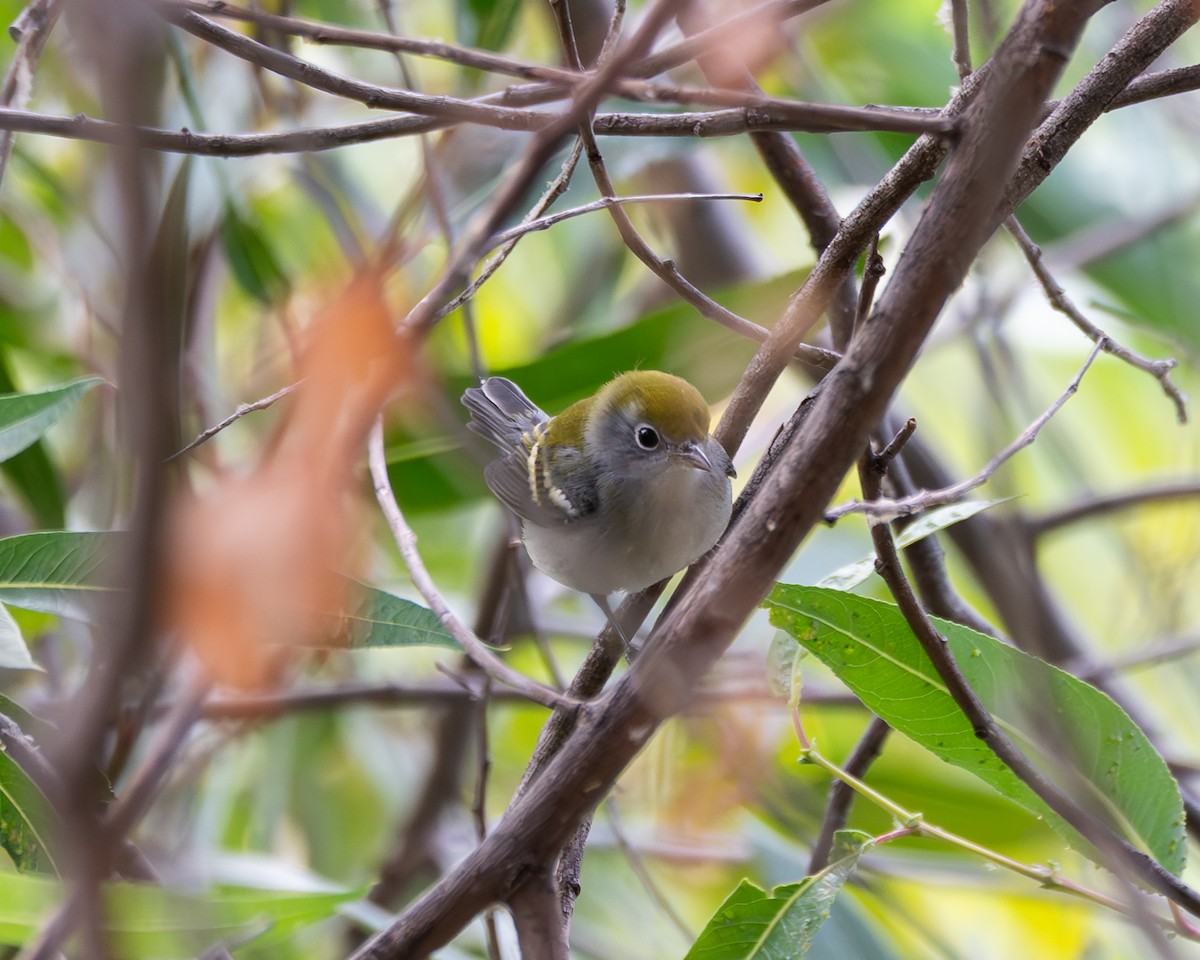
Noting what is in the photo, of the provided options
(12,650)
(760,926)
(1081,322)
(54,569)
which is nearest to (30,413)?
(54,569)

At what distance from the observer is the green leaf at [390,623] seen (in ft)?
4.72

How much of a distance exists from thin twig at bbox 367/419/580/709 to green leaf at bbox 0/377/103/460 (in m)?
0.49

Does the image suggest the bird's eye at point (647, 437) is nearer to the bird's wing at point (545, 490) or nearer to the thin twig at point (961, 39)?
the bird's wing at point (545, 490)

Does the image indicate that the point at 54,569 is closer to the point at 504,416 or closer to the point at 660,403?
the point at 660,403

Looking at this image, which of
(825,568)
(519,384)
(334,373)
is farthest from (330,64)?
(334,373)

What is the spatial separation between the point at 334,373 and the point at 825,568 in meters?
2.61

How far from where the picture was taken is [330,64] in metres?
3.29

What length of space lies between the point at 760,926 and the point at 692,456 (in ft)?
2.79

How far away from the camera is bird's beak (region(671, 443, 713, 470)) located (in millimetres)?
1891

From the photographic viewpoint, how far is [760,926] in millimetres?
1261

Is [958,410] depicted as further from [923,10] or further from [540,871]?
[540,871]

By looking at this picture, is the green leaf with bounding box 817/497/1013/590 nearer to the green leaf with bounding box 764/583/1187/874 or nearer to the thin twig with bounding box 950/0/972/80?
the green leaf with bounding box 764/583/1187/874

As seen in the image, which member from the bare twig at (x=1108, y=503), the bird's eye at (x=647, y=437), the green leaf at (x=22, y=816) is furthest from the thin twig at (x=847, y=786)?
the green leaf at (x=22, y=816)

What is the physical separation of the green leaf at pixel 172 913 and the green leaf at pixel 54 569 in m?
0.64
